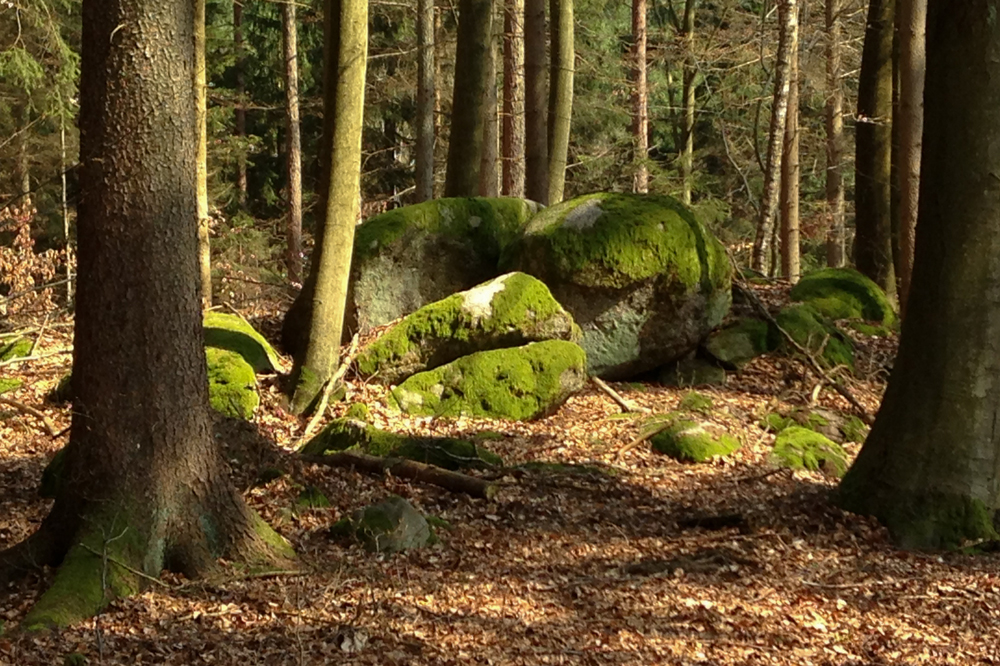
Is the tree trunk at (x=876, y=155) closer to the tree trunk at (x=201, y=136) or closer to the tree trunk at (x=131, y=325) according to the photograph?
the tree trunk at (x=201, y=136)

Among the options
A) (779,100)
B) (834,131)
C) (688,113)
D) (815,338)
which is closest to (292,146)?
(688,113)

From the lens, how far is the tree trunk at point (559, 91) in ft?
58.2

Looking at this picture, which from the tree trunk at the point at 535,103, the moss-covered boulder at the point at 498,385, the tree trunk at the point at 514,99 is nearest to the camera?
the moss-covered boulder at the point at 498,385

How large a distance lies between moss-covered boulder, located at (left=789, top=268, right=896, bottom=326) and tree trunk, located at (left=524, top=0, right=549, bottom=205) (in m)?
4.65

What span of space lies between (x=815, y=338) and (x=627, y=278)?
2825 mm

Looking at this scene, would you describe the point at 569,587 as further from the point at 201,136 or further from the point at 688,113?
the point at 688,113

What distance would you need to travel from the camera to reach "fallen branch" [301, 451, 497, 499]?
8219 millimetres

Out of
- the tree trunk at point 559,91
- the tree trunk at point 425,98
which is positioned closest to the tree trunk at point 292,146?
the tree trunk at point 425,98

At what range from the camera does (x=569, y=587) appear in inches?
252

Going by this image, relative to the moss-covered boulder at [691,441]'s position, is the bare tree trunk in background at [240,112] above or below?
above

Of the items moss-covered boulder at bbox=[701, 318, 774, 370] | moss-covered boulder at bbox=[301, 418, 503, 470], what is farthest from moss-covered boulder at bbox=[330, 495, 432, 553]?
moss-covered boulder at bbox=[701, 318, 774, 370]

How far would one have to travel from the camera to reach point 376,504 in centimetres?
735

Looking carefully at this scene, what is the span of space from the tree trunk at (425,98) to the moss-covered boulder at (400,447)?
9665 millimetres

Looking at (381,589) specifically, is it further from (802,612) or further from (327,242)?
(327,242)
